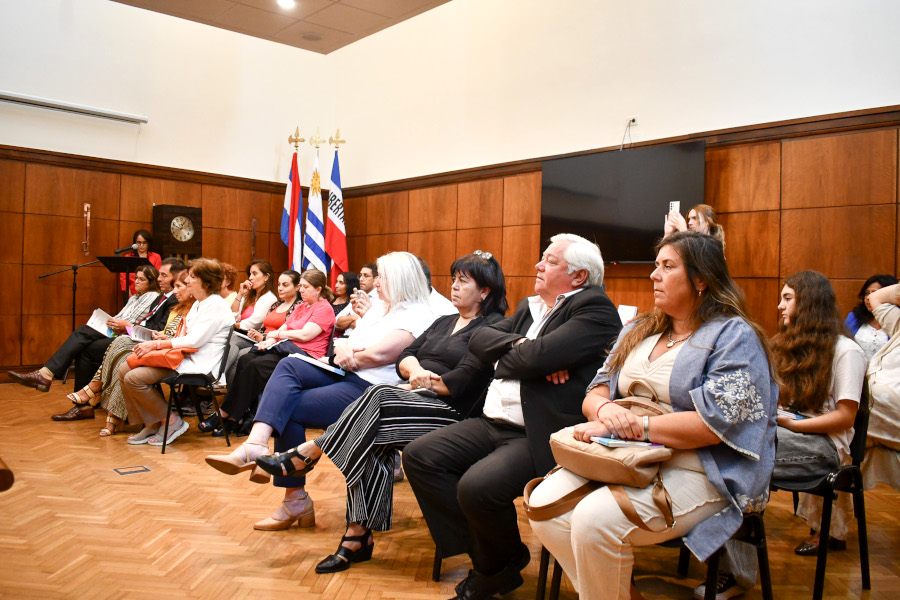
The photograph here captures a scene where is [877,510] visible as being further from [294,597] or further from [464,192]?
[464,192]

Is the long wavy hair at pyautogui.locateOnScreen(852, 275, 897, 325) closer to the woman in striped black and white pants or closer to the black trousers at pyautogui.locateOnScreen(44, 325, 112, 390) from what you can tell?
the woman in striped black and white pants

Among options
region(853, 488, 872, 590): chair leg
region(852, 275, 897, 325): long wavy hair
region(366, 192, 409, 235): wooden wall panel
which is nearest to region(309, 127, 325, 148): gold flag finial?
region(366, 192, 409, 235): wooden wall panel

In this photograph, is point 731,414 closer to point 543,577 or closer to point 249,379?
point 543,577

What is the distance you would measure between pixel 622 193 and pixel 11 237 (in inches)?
264

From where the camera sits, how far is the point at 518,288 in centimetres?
723

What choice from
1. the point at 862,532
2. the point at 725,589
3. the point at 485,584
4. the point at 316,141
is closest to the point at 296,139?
the point at 316,141

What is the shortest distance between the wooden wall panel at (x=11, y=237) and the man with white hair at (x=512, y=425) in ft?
22.7

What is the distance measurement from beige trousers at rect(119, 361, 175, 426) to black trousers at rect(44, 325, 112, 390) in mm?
880

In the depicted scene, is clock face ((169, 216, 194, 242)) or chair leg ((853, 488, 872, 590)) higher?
clock face ((169, 216, 194, 242))

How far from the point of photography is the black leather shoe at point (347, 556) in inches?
106

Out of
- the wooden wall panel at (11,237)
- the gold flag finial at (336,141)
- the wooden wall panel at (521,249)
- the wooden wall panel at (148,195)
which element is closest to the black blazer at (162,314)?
the wooden wall panel at (11,237)

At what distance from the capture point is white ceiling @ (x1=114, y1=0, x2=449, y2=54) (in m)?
5.33

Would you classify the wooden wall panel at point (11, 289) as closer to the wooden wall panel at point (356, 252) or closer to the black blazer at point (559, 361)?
the wooden wall panel at point (356, 252)

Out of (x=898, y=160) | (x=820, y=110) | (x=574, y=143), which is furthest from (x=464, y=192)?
(x=898, y=160)
